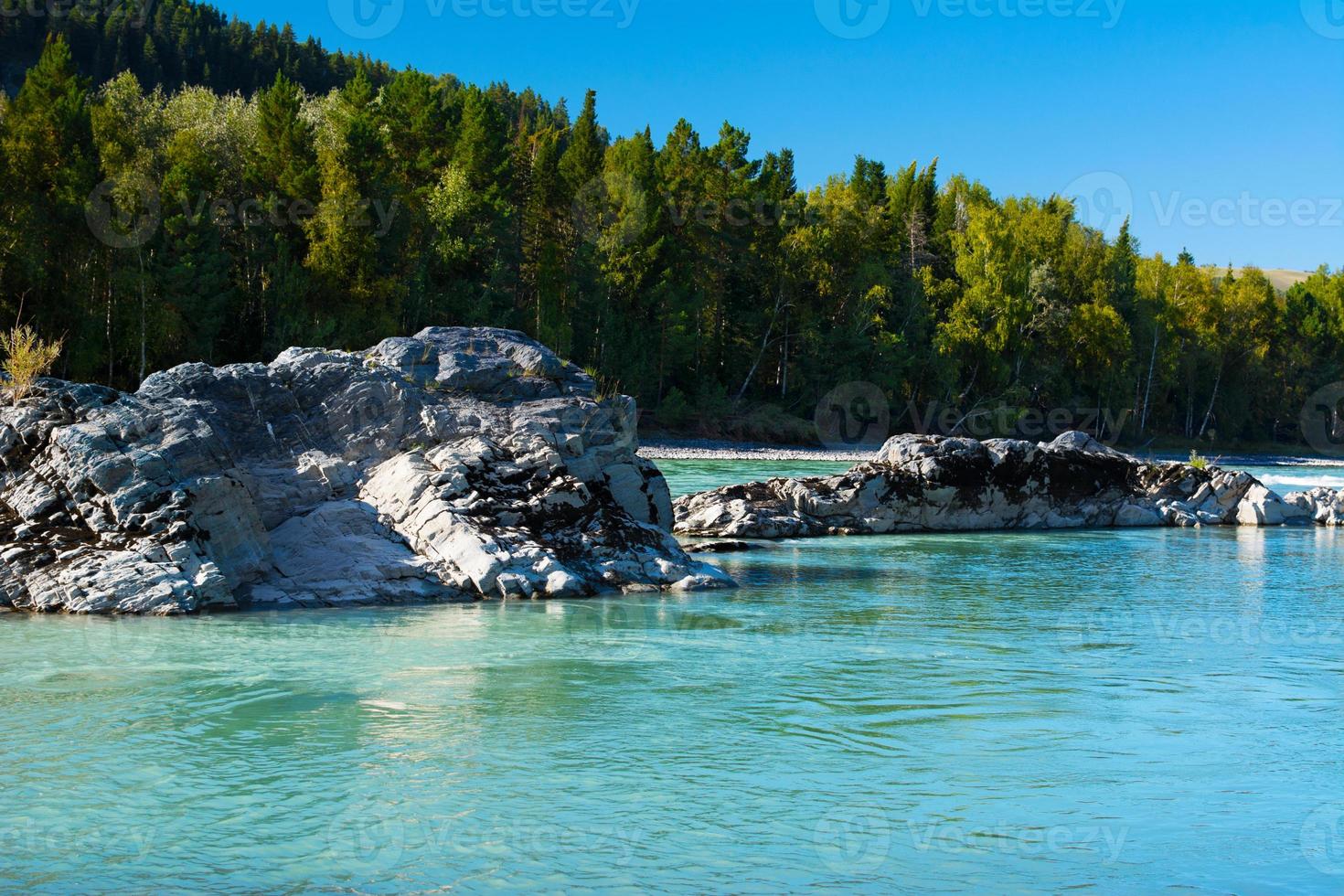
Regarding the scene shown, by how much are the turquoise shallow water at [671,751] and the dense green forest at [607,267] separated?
3016 centimetres

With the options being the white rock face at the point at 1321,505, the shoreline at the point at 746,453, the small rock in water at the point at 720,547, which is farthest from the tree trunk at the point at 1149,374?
the small rock in water at the point at 720,547

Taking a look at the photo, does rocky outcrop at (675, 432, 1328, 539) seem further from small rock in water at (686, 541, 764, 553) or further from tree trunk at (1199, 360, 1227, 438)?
tree trunk at (1199, 360, 1227, 438)

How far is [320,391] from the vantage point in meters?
15.2

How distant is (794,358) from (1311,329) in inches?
1843

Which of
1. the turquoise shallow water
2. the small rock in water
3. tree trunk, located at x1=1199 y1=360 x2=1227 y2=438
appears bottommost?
the turquoise shallow water

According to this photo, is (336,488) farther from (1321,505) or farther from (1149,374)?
(1149,374)

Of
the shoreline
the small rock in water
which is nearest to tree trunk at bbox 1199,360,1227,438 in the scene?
the shoreline

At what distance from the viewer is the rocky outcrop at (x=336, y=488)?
12094 mm

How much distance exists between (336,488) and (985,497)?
1376cm

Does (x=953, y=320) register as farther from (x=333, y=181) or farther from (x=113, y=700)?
(x=113, y=700)

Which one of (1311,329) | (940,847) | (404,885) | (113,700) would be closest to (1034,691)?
(940,847)

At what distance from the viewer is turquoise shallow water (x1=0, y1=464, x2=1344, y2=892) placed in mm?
5988

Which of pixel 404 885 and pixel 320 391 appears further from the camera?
pixel 320 391

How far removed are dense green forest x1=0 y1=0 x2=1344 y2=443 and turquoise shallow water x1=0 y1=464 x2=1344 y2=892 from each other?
1188 inches
